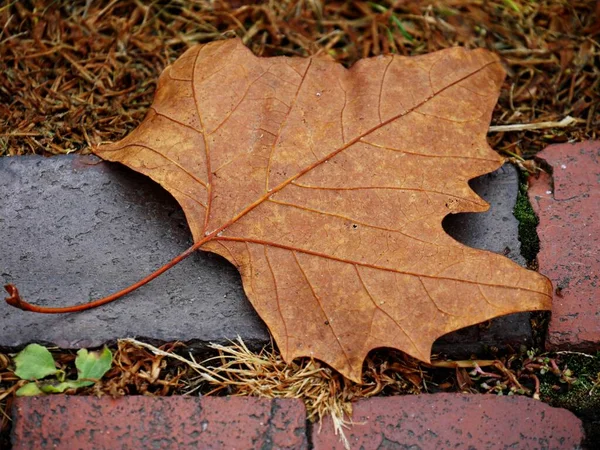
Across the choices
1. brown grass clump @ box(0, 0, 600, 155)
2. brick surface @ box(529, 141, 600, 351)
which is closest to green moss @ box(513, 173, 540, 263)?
brick surface @ box(529, 141, 600, 351)

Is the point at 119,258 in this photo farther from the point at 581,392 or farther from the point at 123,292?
the point at 581,392

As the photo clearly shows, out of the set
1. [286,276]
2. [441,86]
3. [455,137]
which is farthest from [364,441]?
[441,86]

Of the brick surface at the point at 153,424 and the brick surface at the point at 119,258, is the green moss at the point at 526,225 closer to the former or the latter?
the brick surface at the point at 119,258

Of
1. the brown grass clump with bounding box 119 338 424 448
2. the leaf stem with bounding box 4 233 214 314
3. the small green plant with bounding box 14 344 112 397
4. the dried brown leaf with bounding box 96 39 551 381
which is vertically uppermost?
the dried brown leaf with bounding box 96 39 551 381

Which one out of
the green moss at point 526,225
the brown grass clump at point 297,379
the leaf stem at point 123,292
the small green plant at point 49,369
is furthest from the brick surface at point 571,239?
the small green plant at point 49,369

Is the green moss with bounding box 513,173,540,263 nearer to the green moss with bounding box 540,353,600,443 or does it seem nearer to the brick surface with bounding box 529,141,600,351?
the brick surface with bounding box 529,141,600,351

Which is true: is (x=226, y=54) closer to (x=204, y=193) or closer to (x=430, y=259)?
(x=204, y=193)
